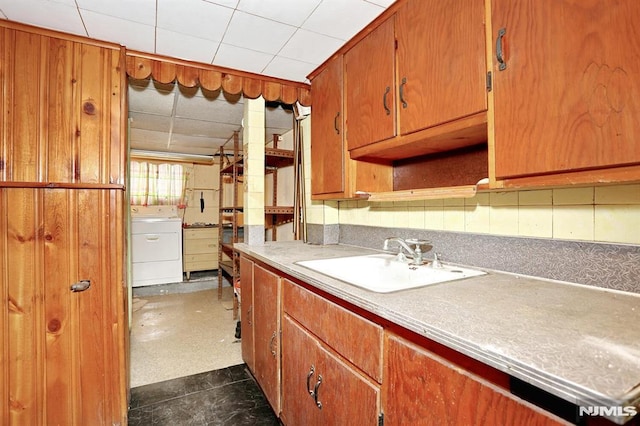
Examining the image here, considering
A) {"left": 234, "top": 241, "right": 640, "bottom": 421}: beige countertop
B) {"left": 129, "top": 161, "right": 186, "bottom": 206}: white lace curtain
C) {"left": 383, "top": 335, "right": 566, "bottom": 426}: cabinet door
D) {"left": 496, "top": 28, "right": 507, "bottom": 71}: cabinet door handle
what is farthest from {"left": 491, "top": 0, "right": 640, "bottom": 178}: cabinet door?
{"left": 129, "top": 161, "right": 186, "bottom": 206}: white lace curtain

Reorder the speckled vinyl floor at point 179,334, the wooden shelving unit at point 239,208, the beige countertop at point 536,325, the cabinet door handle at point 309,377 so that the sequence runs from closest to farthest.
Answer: the beige countertop at point 536,325 < the cabinet door handle at point 309,377 < the speckled vinyl floor at point 179,334 < the wooden shelving unit at point 239,208

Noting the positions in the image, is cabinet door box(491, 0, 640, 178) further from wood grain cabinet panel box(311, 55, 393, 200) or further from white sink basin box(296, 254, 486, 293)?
wood grain cabinet panel box(311, 55, 393, 200)

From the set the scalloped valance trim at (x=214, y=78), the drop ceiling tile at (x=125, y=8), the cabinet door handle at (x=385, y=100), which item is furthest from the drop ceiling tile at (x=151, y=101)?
the cabinet door handle at (x=385, y=100)

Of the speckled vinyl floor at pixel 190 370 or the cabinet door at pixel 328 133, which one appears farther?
the cabinet door at pixel 328 133

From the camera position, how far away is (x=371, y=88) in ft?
5.31

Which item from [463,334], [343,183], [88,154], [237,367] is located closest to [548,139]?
[463,334]

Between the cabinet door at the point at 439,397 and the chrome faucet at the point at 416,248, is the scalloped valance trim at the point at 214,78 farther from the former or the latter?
the cabinet door at the point at 439,397

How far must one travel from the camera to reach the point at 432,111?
1.26m

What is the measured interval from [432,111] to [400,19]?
1.69ft

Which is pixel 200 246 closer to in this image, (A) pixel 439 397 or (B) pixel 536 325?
(A) pixel 439 397

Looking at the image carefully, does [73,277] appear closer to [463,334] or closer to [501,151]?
[463,334]

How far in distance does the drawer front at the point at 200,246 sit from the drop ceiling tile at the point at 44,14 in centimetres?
355

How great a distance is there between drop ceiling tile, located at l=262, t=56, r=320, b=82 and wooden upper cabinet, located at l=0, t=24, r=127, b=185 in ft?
2.93

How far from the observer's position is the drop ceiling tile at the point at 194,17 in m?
1.45
